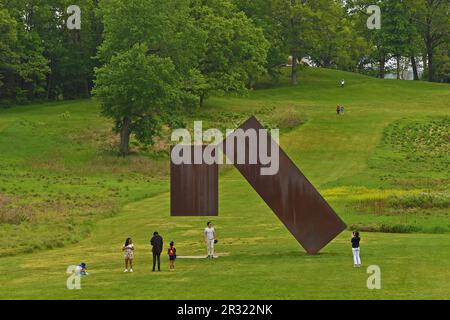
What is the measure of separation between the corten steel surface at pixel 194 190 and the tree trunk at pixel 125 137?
40051 millimetres

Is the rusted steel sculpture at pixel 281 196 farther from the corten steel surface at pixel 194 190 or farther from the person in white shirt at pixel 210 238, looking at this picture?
the person in white shirt at pixel 210 238

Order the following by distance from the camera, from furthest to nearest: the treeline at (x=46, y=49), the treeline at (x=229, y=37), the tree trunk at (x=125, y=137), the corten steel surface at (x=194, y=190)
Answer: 1. the treeline at (x=46, y=49)
2. the treeline at (x=229, y=37)
3. the tree trunk at (x=125, y=137)
4. the corten steel surface at (x=194, y=190)

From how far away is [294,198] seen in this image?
31.4 meters

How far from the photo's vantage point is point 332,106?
313 ft

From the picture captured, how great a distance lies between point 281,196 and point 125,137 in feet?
138

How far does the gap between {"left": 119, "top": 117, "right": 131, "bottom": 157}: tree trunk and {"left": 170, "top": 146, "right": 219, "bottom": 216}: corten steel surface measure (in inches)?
1577

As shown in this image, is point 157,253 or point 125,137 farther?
point 125,137

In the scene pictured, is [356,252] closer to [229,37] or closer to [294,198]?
[294,198]

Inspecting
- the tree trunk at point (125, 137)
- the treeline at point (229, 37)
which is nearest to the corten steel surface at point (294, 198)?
the tree trunk at point (125, 137)

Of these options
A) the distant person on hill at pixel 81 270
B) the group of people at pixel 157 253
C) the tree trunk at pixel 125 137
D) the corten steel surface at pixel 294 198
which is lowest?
the distant person on hill at pixel 81 270

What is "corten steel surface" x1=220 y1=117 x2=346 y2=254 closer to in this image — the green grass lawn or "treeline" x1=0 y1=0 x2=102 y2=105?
the green grass lawn

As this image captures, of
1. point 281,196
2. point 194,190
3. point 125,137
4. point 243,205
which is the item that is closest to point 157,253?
point 194,190

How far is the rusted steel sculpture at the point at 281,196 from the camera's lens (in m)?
31.3

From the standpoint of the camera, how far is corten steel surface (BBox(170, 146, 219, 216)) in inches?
1242
